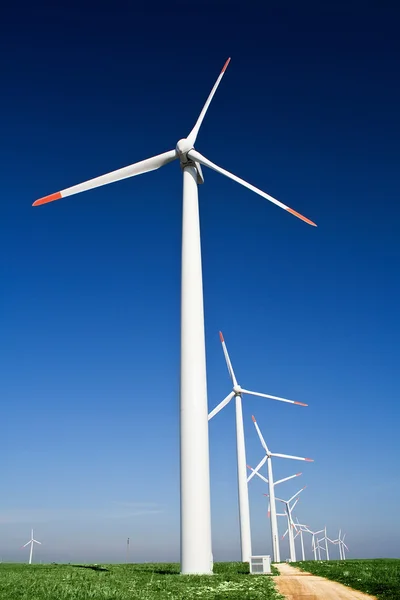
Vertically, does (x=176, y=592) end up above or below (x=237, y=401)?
below

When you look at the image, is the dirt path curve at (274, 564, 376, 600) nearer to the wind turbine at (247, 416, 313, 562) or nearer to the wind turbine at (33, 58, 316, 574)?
the wind turbine at (33, 58, 316, 574)

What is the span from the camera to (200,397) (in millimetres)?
29016

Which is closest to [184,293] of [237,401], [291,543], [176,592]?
[176,592]

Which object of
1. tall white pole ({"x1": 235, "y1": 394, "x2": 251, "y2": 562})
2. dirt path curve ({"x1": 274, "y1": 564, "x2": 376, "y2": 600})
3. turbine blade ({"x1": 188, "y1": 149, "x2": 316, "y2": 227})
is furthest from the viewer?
tall white pole ({"x1": 235, "y1": 394, "x2": 251, "y2": 562})

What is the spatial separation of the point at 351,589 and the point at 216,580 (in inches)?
235

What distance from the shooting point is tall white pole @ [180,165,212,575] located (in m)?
26.8

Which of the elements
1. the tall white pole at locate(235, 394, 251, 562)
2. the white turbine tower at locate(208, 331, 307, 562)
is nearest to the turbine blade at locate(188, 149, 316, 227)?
the white turbine tower at locate(208, 331, 307, 562)

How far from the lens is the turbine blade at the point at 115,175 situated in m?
38.5

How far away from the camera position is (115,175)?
39219 mm

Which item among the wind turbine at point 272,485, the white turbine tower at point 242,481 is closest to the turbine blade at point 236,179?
the white turbine tower at point 242,481

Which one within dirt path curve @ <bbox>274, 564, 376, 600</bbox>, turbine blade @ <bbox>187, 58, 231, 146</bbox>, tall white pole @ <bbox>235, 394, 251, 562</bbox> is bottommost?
dirt path curve @ <bbox>274, 564, 376, 600</bbox>

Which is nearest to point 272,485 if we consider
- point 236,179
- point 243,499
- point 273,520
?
point 273,520

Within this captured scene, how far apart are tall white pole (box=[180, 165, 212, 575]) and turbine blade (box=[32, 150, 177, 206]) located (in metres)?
8.14

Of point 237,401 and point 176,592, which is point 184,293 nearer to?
point 176,592
